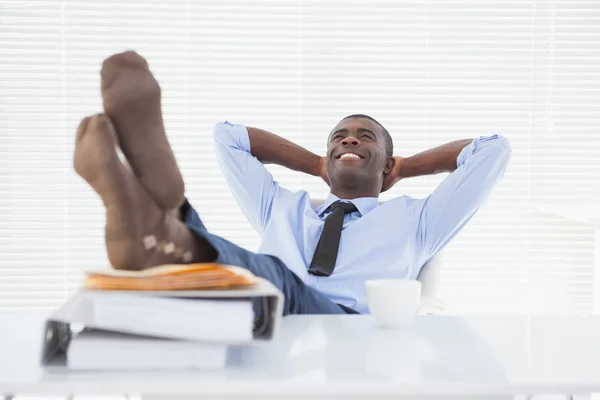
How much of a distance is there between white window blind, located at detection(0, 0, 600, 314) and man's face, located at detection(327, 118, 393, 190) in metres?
0.93

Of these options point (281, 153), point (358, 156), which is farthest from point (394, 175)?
point (281, 153)

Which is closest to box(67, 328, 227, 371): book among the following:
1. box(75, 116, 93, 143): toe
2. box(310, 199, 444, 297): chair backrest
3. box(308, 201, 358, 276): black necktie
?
box(75, 116, 93, 143): toe

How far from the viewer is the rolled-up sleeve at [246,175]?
2281 mm

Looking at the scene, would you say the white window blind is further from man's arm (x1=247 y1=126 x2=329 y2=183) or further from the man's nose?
the man's nose

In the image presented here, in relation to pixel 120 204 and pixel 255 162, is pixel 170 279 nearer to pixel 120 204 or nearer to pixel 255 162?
pixel 120 204

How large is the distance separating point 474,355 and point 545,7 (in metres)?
2.68

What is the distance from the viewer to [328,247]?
2.01 meters

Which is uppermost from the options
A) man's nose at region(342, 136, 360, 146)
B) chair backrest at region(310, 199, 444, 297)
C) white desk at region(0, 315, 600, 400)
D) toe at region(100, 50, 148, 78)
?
toe at region(100, 50, 148, 78)

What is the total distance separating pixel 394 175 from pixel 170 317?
1.51 metres

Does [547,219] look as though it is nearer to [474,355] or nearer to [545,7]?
[545,7]

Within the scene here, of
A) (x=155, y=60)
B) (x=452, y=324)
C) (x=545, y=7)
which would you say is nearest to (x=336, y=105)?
(x=155, y=60)

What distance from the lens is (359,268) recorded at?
2061 mm

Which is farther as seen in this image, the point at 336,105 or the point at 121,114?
the point at 336,105

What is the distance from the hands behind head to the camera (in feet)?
7.68
